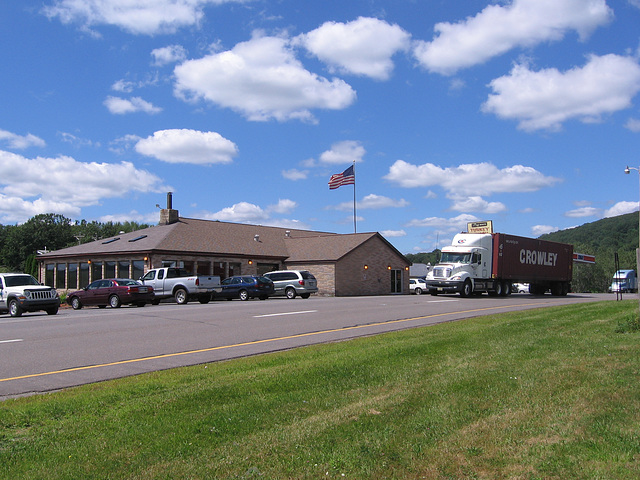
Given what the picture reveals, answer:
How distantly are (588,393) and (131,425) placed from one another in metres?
4.72

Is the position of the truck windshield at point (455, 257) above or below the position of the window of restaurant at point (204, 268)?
above

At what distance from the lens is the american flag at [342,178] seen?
50344 mm

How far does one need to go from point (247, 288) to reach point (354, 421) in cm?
2866

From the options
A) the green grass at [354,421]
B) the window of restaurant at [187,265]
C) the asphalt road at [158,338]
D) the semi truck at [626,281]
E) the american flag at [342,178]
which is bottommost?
the semi truck at [626,281]

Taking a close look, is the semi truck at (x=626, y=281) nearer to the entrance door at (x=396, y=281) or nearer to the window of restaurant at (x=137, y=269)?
the entrance door at (x=396, y=281)

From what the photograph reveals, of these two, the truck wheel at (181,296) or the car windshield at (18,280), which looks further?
the truck wheel at (181,296)

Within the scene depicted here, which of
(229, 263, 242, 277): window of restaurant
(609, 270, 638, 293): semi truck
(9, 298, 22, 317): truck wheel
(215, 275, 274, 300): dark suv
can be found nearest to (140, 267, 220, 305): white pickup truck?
(215, 275, 274, 300): dark suv

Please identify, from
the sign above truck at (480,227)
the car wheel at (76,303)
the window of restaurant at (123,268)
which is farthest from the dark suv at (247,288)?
the sign above truck at (480,227)

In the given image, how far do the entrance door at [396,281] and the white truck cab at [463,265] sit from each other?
1409 cm

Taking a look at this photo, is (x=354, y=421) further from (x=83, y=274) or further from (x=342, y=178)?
(x=342, y=178)

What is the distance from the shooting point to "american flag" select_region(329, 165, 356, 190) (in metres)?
50.3

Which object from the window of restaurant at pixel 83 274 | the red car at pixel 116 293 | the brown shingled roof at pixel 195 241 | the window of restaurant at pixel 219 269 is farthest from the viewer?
the window of restaurant at pixel 83 274

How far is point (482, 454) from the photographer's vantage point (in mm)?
4633

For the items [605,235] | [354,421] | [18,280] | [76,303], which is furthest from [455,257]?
[605,235]
